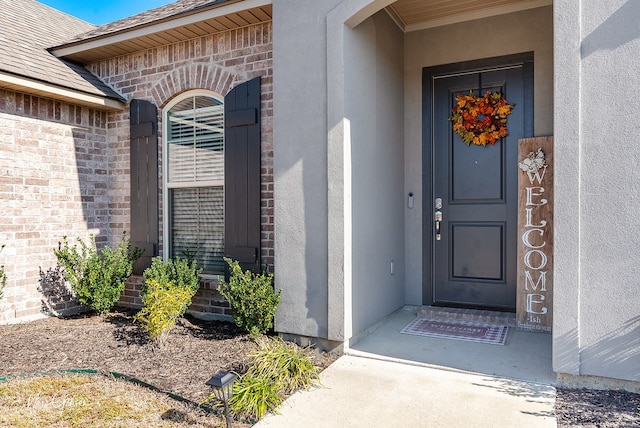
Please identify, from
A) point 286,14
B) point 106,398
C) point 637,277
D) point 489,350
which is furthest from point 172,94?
point 637,277

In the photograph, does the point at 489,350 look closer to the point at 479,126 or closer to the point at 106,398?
the point at 479,126

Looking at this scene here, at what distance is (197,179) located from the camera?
5.07 meters

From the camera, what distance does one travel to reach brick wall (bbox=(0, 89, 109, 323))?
4.66m

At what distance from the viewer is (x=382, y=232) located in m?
4.57

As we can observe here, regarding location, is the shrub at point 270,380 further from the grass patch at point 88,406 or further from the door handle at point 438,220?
the door handle at point 438,220

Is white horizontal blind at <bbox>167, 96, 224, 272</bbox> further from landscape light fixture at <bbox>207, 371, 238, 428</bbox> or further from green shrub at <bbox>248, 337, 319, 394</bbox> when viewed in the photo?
landscape light fixture at <bbox>207, 371, 238, 428</bbox>

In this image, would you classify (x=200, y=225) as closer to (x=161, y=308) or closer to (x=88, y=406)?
(x=161, y=308)

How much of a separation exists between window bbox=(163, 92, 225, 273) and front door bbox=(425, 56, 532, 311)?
2436mm

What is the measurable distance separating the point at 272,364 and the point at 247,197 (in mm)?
1932

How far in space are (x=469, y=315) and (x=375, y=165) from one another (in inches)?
76.6

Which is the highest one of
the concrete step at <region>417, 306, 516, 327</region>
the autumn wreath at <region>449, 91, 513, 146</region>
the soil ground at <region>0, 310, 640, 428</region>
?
the autumn wreath at <region>449, 91, 513, 146</region>

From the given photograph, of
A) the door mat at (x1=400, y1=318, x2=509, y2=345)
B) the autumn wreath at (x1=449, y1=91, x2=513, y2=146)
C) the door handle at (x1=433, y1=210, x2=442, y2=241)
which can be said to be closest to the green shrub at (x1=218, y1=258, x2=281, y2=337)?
the door mat at (x1=400, y1=318, x2=509, y2=345)

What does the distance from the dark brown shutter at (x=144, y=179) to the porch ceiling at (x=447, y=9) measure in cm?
307

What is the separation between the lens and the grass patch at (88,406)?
266cm
